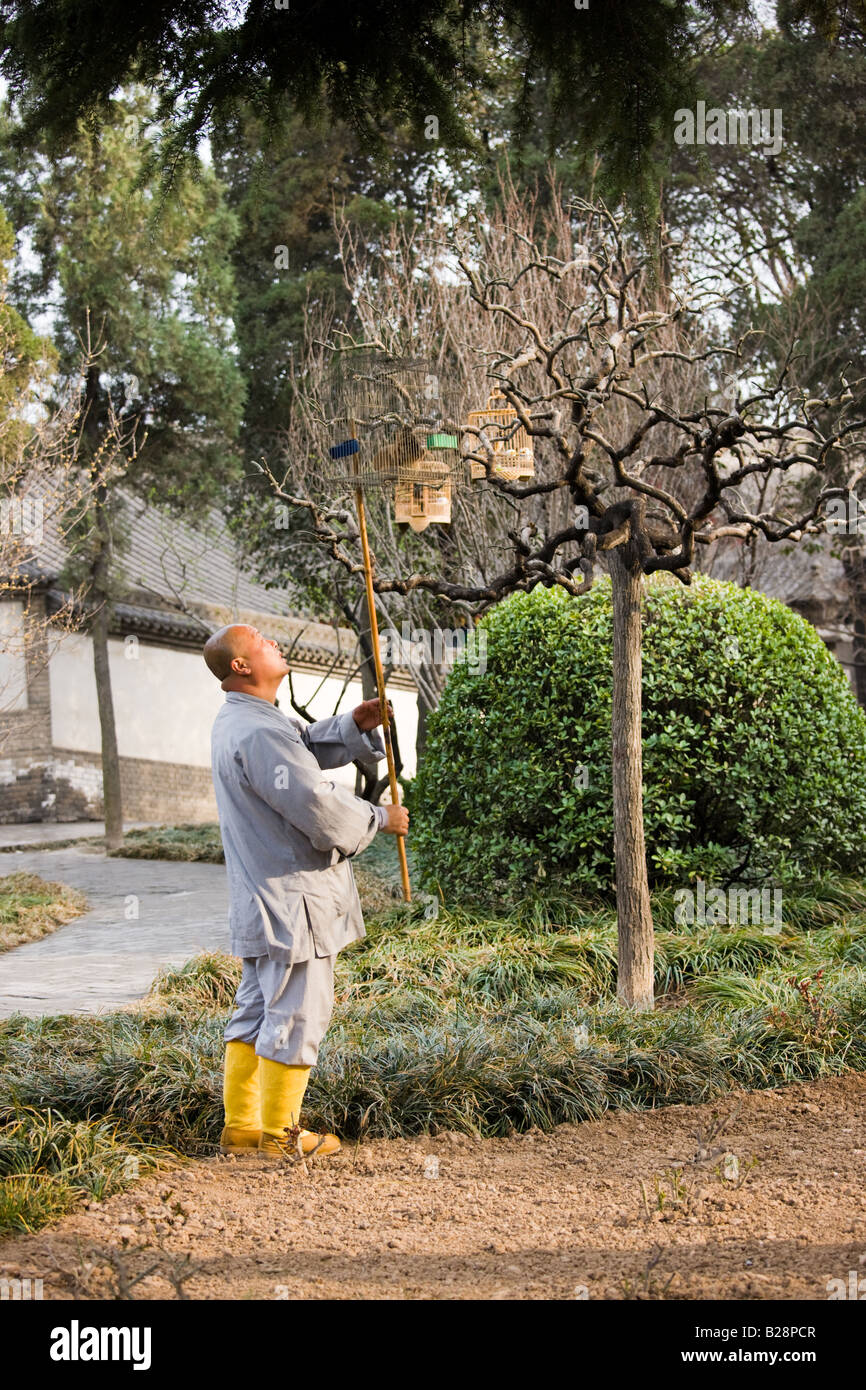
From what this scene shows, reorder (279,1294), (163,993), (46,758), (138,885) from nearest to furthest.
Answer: (279,1294) < (163,993) < (138,885) < (46,758)

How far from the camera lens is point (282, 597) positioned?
28.0m

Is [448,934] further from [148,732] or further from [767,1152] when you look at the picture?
[148,732]

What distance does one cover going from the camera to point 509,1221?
3717 mm

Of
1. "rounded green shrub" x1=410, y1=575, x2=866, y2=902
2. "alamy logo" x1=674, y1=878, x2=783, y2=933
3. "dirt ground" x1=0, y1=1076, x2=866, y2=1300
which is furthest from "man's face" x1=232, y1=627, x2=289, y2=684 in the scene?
"alamy logo" x1=674, y1=878, x2=783, y2=933

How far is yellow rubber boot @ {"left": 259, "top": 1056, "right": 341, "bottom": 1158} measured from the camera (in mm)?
4219

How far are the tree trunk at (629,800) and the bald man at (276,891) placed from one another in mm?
1848

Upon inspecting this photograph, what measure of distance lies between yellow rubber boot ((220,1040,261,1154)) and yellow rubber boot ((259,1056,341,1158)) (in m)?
0.06

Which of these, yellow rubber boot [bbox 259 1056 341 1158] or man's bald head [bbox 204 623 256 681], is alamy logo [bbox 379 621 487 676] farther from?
yellow rubber boot [bbox 259 1056 341 1158]

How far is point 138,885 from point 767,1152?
9496mm

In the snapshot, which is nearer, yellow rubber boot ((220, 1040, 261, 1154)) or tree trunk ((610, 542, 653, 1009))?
yellow rubber boot ((220, 1040, 261, 1154))

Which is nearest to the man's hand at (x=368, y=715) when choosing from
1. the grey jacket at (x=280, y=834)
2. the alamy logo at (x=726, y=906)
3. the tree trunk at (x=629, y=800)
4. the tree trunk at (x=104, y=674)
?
the grey jacket at (x=280, y=834)
